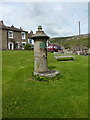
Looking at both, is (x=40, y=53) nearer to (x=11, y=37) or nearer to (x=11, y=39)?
(x=11, y=39)

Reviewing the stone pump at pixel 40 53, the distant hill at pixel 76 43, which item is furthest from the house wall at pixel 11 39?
the stone pump at pixel 40 53

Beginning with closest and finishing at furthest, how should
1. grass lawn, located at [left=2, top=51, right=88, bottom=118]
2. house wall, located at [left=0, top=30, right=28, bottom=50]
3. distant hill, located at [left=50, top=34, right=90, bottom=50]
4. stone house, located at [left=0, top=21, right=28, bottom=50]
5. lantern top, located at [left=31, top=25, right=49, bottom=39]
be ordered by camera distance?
grass lawn, located at [left=2, top=51, right=88, bottom=118] → lantern top, located at [left=31, top=25, right=49, bottom=39] → stone house, located at [left=0, top=21, right=28, bottom=50] → house wall, located at [left=0, top=30, right=28, bottom=50] → distant hill, located at [left=50, top=34, right=90, bottom=50]

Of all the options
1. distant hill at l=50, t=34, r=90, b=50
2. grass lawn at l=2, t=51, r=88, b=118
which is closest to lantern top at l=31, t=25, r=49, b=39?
grass lawn at l=2, t=51, r=88, b=118

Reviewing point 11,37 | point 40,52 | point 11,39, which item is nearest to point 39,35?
point 40,52

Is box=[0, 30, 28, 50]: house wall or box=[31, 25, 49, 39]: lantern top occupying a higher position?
box=[0, 30, 28, 50]: house wall

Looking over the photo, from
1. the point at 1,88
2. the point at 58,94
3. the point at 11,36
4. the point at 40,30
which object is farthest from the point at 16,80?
the point at 11,36

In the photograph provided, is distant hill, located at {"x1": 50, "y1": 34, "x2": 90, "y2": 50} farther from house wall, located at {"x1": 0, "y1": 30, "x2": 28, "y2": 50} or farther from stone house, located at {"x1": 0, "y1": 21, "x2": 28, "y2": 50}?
house wall, located at {"x1": 0, "y1": 30, "x2": 28, "y2": 50}

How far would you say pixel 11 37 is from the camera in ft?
114

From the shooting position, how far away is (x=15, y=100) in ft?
16.7

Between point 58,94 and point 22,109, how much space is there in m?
1.90

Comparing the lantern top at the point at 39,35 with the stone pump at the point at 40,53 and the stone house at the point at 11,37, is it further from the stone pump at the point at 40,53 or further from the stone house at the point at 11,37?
the stone house at the point at 11,37

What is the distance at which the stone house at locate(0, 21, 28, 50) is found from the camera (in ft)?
108

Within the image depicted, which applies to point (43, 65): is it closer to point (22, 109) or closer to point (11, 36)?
point (22, 109)

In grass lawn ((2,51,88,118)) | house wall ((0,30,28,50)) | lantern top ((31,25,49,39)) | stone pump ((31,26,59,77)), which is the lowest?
grass lawn ((2,51,88,118))
